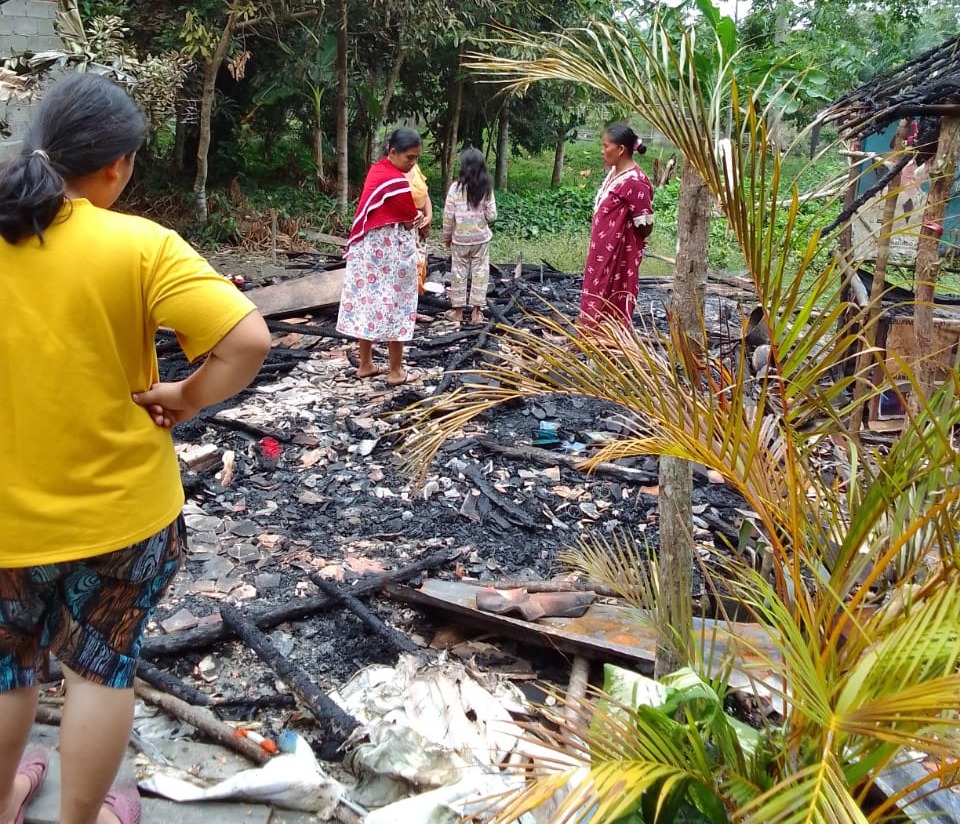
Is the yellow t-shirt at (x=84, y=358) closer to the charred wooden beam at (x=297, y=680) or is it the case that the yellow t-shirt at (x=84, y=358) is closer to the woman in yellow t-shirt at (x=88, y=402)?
A: the woman in yellow t-shirt at (x=88, y=402)

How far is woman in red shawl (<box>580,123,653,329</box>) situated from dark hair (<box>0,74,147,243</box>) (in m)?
4.34

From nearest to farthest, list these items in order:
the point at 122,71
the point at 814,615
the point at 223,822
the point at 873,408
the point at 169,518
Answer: the point at 814,615, the point at 169,518, the point at 223,822, the point at 873,408, the point at 122,71

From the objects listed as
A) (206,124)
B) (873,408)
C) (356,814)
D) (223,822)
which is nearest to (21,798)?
(223,822)

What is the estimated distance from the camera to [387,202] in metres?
5.95

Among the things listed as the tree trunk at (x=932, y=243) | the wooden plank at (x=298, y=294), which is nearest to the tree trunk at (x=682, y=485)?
the tree trunk at (x=932, y=243)

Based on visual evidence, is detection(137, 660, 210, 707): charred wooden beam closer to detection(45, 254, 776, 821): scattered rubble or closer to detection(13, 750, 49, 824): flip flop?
detection(45, 254, 776, 821): scattered rubble

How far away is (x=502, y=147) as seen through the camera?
17422mm

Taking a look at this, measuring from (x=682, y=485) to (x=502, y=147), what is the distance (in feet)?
51.7

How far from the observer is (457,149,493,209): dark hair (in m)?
7.59

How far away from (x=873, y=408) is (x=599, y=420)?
1921 mm

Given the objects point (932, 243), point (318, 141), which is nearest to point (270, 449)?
point (932, 243)

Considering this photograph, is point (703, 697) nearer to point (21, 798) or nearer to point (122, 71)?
point (21, 798)

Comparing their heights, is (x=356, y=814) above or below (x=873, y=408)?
below

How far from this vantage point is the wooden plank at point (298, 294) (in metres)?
7.91
